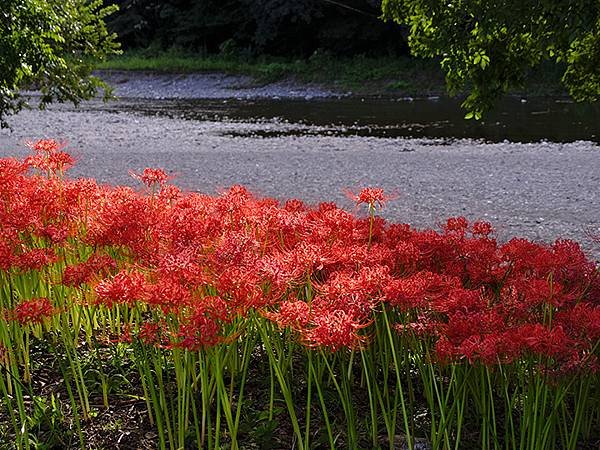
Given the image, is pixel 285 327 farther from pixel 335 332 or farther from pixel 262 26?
pixel 262 26

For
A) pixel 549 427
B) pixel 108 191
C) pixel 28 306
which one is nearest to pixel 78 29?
pixel 108 191

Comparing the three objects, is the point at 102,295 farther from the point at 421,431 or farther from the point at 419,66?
the point at 419,66

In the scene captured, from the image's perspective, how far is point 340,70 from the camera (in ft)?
132

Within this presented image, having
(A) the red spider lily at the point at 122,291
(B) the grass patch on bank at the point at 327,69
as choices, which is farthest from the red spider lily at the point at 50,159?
(B) the grass patch on bank at the point at 327,69

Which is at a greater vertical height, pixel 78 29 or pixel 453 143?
pixel 78 29

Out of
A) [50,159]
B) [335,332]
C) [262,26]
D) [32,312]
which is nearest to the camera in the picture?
[335,332]

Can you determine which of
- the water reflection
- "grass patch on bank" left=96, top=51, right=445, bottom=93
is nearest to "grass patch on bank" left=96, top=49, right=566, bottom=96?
"grass patch on bank" left=96, top=51, right=445, bottom=93

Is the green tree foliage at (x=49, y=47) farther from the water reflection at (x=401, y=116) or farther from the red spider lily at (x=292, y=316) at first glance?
the water reflection at (x=401, y=116)

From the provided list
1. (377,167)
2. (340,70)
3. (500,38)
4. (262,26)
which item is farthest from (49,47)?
(262,26)

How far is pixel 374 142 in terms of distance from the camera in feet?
61.9

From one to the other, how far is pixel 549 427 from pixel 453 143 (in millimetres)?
16168

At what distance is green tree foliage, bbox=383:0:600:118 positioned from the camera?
4.50 metres

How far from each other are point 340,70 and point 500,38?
116ft

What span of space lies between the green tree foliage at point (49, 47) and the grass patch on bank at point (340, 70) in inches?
996
